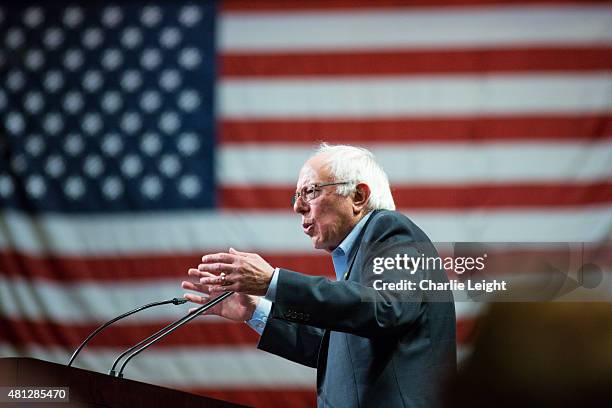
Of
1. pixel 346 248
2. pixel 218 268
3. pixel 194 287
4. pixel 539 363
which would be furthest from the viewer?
pixel 346 248

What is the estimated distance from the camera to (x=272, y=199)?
4.38 metres

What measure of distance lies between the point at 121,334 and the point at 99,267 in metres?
0.37

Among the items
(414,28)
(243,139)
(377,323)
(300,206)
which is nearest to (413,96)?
(414,28)

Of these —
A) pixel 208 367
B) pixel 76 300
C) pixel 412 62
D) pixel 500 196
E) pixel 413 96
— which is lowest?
pixel 208 367

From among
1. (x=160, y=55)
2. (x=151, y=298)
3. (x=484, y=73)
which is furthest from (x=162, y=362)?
(x=484, y=73)

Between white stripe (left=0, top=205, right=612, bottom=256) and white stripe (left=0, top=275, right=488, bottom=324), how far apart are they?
7.0 inches

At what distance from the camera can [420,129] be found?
171 inches

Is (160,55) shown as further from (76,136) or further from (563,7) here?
(563,7)

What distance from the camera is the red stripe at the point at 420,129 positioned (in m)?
4.27

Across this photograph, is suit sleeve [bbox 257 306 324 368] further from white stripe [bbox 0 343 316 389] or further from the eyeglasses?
white stripe [bbox 0 343 316 389]

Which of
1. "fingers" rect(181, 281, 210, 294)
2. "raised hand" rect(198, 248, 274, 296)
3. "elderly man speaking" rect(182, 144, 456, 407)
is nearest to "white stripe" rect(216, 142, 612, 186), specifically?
"elderly man speaking" rect(182, 144, 456, 407)

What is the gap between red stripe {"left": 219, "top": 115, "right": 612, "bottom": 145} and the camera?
4273 mm

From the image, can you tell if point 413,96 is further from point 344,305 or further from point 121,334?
point 344,305

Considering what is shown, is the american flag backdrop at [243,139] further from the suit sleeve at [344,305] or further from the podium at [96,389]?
the podium at [96,389]
